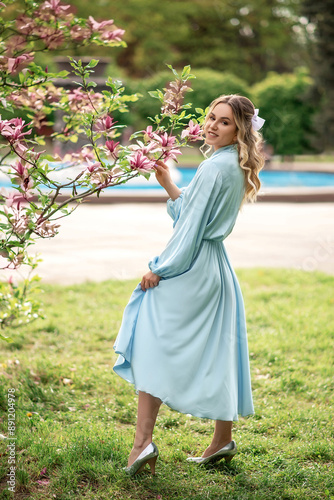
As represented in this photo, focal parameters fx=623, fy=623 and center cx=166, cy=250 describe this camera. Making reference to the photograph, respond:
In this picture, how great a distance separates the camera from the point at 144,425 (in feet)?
8.86

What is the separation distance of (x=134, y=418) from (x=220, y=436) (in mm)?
772

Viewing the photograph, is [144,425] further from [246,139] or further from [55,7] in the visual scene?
[55,7]

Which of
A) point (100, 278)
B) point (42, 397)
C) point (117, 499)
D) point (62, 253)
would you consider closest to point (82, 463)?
point (117, 499)

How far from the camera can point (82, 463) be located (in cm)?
275

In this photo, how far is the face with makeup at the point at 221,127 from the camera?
2707 millimetres

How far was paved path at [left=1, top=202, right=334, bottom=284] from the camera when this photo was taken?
24.2ft

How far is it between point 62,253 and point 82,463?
5.53 m

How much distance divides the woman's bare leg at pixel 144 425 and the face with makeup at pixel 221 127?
1.15 meters

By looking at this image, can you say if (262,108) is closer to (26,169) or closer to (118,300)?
(118,300)

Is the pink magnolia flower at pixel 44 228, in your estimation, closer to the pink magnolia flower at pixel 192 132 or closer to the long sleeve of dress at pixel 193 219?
the long sleeve of dress at pixel 193 219

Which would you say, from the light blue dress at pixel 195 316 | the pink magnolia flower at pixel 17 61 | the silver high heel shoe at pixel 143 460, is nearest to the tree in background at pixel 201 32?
the pink magnolia flower at pixel 17 61

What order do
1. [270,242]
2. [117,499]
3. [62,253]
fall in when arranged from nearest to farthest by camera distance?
[117,499] < [62,253] < [270,242]

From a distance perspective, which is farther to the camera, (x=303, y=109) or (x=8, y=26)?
(x=303, y=109)

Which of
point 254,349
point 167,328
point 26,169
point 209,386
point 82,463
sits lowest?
point 254,349
